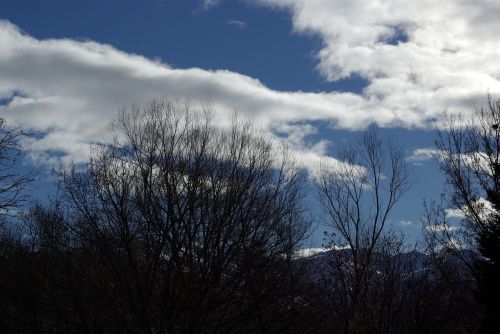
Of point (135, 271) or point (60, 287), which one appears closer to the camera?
point (135, 271)

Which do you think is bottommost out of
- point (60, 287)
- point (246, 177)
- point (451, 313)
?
point (451, 313)

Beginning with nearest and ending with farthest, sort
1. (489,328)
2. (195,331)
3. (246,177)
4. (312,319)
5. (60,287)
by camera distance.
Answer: (195,331) → (246,177) → (60,287) → (489,328) → (312,319)

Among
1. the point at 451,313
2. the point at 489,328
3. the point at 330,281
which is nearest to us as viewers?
the point at 489,328

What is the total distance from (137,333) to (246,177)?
546cm

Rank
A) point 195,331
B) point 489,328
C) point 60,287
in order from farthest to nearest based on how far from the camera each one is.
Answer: point 489,328
point 60,287
point 195,331

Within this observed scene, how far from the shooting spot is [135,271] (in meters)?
16.4

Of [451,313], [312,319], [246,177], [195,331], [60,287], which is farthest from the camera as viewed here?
[451,313]

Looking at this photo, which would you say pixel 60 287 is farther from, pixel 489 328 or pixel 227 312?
pixel 489 328

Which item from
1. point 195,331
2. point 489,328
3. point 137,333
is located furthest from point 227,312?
point 489,328

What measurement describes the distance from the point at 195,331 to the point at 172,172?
4.52m

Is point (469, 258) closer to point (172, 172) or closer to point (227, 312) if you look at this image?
point (227, 312)

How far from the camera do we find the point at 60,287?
1828cm

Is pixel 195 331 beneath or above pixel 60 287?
beneath

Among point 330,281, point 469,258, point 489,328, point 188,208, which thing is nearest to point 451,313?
point 469,258
